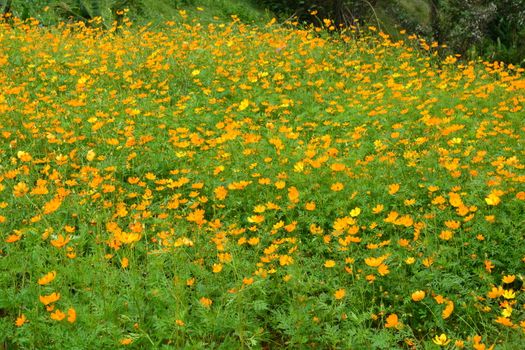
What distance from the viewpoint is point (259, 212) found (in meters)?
3.29

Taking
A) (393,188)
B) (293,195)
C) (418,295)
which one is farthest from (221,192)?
(418,295)

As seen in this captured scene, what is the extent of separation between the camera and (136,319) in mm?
2322

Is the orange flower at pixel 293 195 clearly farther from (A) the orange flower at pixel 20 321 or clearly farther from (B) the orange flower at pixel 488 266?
(A) the orange flower at pixel 20 321

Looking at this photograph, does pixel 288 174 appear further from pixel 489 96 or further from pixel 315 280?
pixel 489 96

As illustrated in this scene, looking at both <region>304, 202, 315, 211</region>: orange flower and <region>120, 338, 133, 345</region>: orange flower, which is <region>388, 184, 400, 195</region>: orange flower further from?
<region>120, 338, 133, 345</region>: orange flower

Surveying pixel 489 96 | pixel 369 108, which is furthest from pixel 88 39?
pixel 489 96

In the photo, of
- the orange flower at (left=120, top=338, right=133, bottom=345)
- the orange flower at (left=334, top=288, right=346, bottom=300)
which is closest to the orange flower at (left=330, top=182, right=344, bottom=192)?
the orange flower at (left=334, top=288, right=346, bottom=300)

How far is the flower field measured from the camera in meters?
2.33

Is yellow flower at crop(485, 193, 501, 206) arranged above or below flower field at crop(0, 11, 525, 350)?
above

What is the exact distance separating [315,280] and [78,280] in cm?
115

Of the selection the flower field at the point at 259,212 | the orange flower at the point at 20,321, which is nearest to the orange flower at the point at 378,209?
the flower field at the point at 259,212

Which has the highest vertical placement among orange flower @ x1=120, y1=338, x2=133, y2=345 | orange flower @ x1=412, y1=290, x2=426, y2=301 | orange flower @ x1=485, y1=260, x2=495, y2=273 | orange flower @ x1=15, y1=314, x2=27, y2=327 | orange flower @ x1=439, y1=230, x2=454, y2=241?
orange flower @ x1=439, y1=230, x2=454, y2=241

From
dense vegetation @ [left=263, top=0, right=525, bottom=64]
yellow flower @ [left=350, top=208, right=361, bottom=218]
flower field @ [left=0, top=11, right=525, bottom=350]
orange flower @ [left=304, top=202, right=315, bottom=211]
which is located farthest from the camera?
dense vegetation @ [left=263, top=0, right=525, bottom=64]

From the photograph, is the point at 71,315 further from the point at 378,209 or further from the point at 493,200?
the point at 493,200
